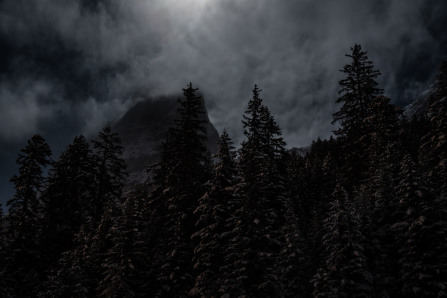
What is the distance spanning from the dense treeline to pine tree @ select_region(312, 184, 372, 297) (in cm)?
7

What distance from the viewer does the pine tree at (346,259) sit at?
16.5m

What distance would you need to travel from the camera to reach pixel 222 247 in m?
19.6

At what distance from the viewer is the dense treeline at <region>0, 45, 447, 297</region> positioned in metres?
17.4

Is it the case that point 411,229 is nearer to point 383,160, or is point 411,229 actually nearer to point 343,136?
point 383,160

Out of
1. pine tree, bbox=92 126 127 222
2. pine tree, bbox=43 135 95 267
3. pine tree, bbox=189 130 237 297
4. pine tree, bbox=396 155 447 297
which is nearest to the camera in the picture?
pine tree, bbox=396 155 447 297

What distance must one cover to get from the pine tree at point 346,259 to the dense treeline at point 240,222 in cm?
7

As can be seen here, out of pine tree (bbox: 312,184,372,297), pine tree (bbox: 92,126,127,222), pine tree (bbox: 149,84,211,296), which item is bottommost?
pine tree (bbox: 312,184,372,297)

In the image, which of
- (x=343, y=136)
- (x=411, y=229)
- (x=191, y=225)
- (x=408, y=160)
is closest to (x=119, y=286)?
(x=191, y=225)

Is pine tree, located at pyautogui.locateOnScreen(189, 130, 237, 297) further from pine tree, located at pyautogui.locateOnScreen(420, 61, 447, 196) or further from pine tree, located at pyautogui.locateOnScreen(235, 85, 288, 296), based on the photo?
pine tree, located at pyautogui.locateOnScreen(420, 61, 447, 196)

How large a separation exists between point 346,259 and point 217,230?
8.59m

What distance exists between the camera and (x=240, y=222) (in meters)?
18.9

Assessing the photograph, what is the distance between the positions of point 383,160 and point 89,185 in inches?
1181

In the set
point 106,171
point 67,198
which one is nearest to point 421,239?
point 106,171

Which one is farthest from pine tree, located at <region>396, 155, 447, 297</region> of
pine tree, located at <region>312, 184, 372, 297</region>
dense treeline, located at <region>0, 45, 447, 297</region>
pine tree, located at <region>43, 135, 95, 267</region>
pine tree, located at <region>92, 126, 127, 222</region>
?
pine tree, located at <region>43, 135, 95, 267</region>
